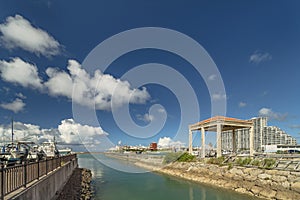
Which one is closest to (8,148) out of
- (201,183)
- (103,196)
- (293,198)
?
(103,196)

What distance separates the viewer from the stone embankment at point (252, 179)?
1341cm

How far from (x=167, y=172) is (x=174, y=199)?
49.0ft

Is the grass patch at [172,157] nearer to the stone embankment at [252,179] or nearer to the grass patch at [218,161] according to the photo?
the stone embankment at [252,179]

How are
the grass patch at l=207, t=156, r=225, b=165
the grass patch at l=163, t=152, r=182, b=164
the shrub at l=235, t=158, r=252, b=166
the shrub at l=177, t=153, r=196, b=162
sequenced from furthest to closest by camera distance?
the grass patch at l=163, t=152, r=182, b=164, the shrub at l=177, t=153, r=196, b=162, the grass patch at l=207, t=156, r=225, b=165, the shrub at l=235, t=158, r=252, b=166

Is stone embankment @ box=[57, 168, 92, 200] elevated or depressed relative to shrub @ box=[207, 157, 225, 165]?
depressed

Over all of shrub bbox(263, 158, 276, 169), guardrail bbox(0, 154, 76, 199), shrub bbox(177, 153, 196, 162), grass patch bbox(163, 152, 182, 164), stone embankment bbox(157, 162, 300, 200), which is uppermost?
guardrail bbox(0, 154, 76, 199)

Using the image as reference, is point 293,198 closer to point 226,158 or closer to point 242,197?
point 242,197

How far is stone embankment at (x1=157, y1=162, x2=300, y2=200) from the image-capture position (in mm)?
13405

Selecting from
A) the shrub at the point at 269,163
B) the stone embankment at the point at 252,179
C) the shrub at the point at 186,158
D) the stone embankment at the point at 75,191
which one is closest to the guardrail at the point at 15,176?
the stone embankment at the point at 75,191

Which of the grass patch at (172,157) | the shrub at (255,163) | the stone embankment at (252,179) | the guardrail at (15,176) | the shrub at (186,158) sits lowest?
the grass patch at (172,157)

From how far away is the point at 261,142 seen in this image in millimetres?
58500

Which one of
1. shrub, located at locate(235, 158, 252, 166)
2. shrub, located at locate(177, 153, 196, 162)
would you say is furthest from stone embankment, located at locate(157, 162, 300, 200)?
shrub, located at locate(177, 153, 196, 162)

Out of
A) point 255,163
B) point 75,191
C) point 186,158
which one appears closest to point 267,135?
point 186,158

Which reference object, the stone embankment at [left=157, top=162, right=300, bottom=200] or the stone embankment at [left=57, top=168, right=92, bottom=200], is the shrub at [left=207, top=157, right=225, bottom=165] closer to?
the stone embankment at [left=157, top=162, right=300, bottom=200]
